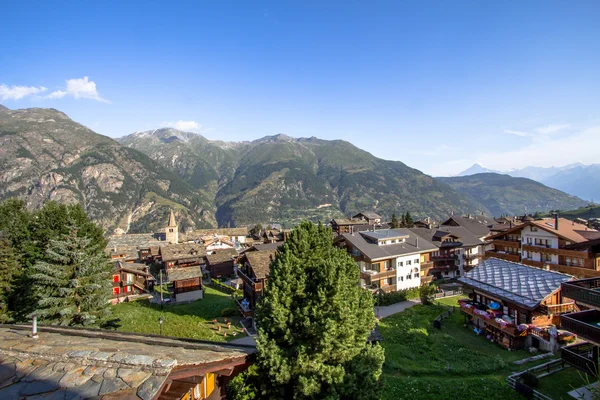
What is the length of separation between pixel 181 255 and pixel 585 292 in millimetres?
60266

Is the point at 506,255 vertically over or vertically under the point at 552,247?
under

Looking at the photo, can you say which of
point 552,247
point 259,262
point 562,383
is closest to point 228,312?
point 259,262

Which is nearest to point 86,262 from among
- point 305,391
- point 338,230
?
point 305,391

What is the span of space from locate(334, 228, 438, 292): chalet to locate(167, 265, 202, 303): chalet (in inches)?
842

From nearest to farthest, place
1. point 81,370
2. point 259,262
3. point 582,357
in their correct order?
point 81,370, point 582,357, point 259,262

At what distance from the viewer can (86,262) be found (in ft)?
86.9

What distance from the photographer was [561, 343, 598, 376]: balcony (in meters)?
17.8

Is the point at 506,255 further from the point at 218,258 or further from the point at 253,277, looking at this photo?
the point at 218,258

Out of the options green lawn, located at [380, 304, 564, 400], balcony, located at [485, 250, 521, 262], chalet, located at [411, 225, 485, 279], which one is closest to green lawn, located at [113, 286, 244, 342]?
green lawn, located at [380, 304, 564, 400]

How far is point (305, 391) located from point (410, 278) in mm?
38943

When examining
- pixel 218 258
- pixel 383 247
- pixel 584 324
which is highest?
pixel 584 324

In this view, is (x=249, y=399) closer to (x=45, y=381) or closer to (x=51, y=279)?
(x=45, y=381)

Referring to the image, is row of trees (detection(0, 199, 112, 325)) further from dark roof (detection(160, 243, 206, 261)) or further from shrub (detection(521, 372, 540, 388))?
shrub (detection(521, 372, 540, 388))

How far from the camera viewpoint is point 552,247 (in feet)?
138
